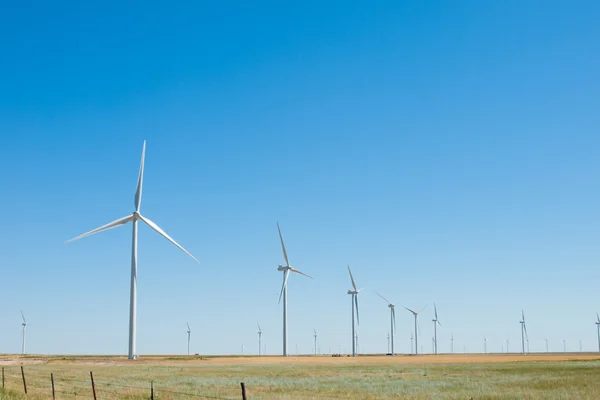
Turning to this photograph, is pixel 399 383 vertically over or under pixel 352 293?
under

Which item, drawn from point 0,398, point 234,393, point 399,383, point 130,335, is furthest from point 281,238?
point 0,398

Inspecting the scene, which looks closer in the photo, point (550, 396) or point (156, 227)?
point (550, 396)

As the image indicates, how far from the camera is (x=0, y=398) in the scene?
3122cm

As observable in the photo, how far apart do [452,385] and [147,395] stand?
2222 cm

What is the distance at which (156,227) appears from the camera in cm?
10012

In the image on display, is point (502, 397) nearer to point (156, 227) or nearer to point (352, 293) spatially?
point (156, 227)

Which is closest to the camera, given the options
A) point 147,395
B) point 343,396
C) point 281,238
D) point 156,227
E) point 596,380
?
point 147,395

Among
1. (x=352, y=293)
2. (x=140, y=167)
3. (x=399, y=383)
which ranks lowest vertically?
(x=399, y=383)

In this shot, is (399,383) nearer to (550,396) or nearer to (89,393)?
(550,396)

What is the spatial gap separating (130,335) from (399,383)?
2538 inches

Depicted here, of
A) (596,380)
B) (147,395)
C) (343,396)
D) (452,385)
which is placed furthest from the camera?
(596,380)

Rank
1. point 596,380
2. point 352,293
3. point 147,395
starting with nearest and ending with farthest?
point 147,395, point 596,380, point 352,293

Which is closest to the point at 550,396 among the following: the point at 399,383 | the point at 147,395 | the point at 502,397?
the point at 502,397

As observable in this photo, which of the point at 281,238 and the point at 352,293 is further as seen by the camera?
the point at 352,293
